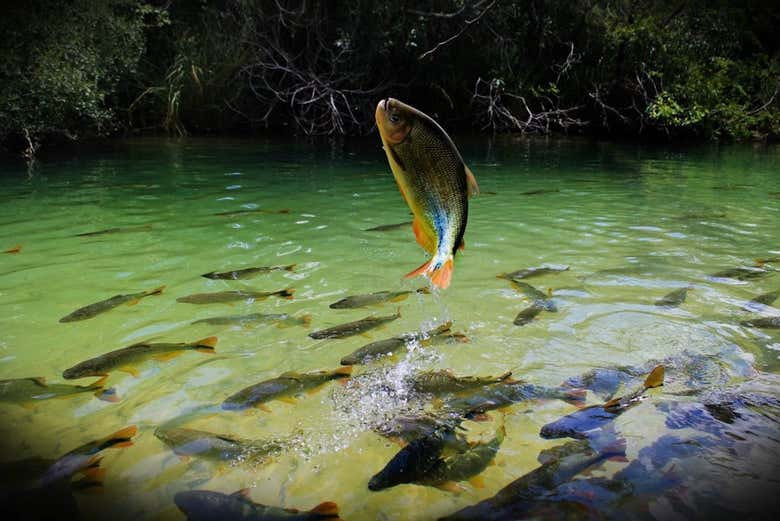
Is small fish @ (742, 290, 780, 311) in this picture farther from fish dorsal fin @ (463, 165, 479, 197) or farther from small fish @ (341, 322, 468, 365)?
fish dorsal fin @ (463, 165, 479, 197)

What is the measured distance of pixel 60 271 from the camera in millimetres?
6094

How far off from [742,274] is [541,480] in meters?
4.13

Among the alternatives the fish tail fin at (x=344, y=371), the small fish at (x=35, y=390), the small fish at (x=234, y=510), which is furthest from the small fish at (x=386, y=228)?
the small fish at (x=234, y=510)

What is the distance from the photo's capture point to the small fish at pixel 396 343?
162 inches

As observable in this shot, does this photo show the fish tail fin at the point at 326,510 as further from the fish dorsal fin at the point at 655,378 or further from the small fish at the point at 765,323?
the small fish at the point at 765,323

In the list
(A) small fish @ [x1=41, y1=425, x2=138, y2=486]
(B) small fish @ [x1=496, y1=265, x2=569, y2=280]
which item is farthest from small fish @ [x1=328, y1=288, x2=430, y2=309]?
(A) small fish @ [x1=41, y1=425, x2=138, y2=486]

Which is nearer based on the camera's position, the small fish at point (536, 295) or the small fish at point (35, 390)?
the small fish at point (35, 390)

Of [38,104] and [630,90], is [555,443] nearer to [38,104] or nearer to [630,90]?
[38,104]

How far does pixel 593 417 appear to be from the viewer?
3.36 m

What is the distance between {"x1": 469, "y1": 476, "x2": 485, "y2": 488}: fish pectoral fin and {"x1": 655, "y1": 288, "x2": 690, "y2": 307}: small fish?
116 inches

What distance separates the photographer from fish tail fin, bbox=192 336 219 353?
4.28 m

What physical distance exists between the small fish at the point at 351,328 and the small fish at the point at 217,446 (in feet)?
4.18

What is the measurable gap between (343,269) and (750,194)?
8282mm

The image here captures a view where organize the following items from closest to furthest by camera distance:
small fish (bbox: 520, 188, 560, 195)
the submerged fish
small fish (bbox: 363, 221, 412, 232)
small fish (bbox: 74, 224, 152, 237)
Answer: the submerged fish → small fish (bbox: 74, 224, 152, 237) → small fish (bbox: 363, 221, 412, 232) → small fish (bbox: 520, 188, 560, 195)
